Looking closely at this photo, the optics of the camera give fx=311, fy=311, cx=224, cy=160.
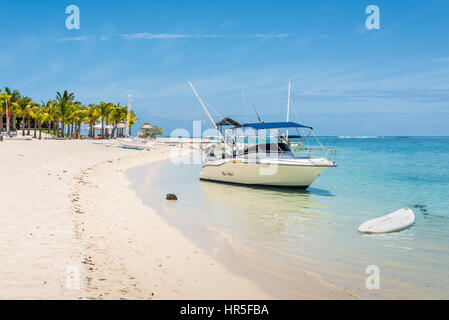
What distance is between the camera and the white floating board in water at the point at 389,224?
29.5 feet

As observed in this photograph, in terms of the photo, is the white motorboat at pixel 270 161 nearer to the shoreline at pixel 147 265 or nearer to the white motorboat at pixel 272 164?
the white motorboat at pixel 272 164

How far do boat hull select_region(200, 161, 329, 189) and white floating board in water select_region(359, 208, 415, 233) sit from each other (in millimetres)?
5449

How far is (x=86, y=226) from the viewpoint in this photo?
7500 mm

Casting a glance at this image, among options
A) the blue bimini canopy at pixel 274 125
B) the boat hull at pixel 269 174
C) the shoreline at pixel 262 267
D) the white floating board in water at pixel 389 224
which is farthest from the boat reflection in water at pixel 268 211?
the blue bimini canopy at pixel 274 125

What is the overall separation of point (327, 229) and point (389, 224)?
185 centimetres

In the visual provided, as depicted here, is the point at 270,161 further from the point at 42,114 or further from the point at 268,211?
the point at 42,114

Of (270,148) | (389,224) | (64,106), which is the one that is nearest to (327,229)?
(389,224)

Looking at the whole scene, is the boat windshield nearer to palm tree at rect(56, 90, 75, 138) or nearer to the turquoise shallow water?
the turquoise shallow water

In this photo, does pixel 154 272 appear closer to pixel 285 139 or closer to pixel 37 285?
pixel 37 285

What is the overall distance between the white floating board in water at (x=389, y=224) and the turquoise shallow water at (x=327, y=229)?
0.78 ft

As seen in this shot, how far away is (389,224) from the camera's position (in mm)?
9328

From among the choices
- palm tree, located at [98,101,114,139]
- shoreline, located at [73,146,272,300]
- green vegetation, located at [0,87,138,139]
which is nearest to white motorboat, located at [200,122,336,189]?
shoreline, located at [73,146,272,300]

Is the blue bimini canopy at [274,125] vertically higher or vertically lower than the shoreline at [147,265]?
higher

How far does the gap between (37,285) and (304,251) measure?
216 inches
